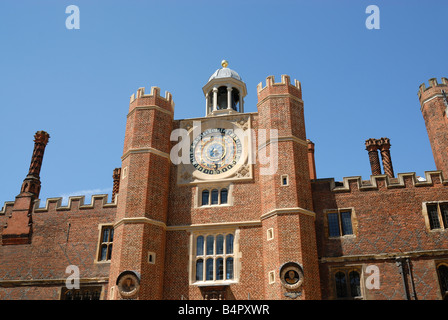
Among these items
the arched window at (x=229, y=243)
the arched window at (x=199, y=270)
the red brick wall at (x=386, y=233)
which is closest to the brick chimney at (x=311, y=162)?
the red brick wall at (x=386, y=233)

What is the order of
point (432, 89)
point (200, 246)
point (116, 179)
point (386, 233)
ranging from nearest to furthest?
point (386, 233), point (200, 246), point (432, 89), point (116, 179)

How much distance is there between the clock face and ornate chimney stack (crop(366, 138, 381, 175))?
9.73m

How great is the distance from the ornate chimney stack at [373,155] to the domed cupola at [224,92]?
342 inches

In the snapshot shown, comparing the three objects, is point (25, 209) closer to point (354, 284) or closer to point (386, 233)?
point (354, 284)

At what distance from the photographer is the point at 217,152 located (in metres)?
24.8

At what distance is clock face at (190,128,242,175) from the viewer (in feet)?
79.6

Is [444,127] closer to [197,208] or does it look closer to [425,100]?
[425,100]

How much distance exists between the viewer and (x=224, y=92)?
96.9 ft

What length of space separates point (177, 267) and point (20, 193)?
11517 millimetres

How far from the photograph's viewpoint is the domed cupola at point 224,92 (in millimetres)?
28141

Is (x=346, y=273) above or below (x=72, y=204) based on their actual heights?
below

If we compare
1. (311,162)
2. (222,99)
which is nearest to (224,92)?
(222,99)

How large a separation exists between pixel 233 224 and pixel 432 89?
50.7ft
